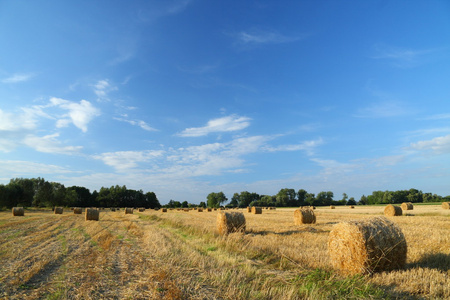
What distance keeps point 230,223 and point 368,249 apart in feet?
24.9

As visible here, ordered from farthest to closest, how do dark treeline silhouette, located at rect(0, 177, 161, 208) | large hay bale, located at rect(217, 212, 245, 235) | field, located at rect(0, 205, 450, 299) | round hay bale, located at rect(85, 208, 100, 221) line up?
1. dark treeline silhouette, located at rect(0, 177, 161, 208)
2. round hay bale, located at rect(85, 208, 100, 221)
3. large hay bale, located at rect(217, 212, 245, 235)
4. field, located at rect(0, 205, 450, 299)

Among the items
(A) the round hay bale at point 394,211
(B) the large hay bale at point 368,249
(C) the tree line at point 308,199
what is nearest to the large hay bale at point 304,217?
(A) the round hay bale at point 394,211

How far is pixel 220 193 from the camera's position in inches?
5098

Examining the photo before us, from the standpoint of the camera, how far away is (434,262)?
601 centimetres

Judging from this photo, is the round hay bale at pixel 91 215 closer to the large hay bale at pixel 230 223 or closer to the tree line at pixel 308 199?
the large hay bale at pixel 230 223

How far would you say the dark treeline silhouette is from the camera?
6251 centimetres

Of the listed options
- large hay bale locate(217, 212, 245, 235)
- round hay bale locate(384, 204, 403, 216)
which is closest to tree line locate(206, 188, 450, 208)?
round hay bale locate(384, 204, 403, 216)

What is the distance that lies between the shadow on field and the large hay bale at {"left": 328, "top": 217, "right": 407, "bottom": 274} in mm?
437

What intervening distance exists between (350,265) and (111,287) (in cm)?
529

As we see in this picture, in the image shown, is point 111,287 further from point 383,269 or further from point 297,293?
point 383,269

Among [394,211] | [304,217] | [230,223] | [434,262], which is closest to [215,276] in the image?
[434,262]

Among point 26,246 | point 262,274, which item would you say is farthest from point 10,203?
point 262,274

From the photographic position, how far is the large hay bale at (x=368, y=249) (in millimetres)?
5773

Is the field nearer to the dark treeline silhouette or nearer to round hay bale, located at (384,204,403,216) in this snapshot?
round hay bale, located at (384,204,403,216)
